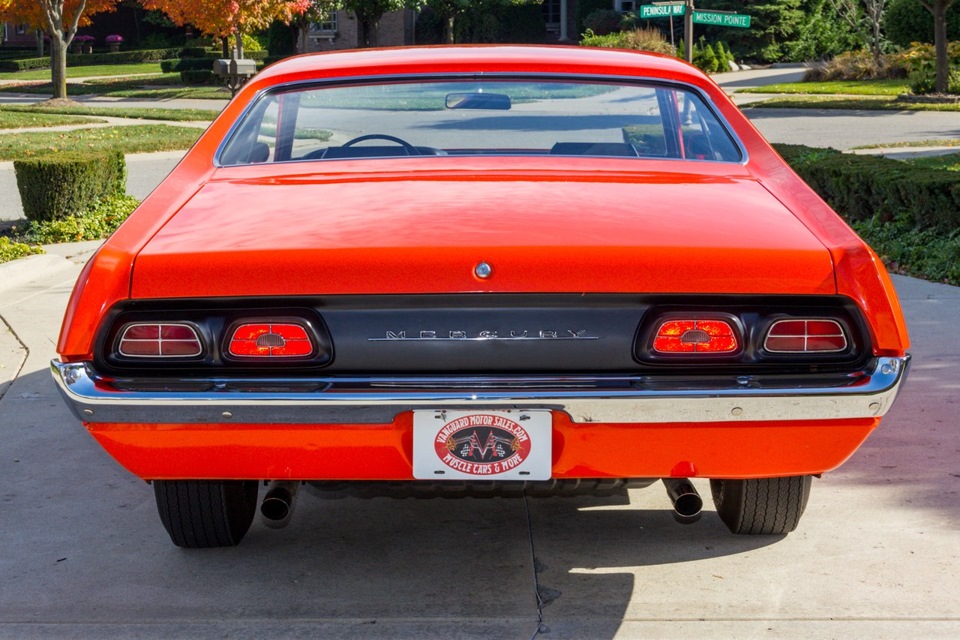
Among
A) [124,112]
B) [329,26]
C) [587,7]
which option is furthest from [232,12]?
[587,7]

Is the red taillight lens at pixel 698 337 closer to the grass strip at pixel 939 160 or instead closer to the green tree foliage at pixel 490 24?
the grass strip at pixel 939 160

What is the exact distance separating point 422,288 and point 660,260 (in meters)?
0.56

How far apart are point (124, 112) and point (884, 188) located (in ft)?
71.6

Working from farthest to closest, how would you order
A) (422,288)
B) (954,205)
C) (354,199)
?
(954,205) < (354,199) < (422,288)

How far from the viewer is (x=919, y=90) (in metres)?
27.9

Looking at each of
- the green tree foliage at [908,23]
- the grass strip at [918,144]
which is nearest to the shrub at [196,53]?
the green tree foliage at [908,23]

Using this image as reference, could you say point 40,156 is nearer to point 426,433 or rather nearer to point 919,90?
point 426,433

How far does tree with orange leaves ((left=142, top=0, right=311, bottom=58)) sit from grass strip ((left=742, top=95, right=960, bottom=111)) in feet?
43.5

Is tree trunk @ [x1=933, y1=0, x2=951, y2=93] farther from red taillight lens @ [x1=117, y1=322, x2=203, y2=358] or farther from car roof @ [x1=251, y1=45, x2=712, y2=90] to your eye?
red taillight lens @ [x1=117, y1=322, x2=203, y2=358]

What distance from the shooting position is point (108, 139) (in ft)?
69.3

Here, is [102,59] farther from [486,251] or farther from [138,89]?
[486,251]

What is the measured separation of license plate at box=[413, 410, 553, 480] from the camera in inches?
122

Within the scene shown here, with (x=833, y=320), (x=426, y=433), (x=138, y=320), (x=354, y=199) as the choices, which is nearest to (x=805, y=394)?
(x=833, y=320)

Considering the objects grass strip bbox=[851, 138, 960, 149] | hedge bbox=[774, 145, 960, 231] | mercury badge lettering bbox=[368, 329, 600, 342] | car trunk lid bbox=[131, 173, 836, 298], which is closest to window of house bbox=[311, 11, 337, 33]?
grass strip bbox=[851, 138, 960, 149]
